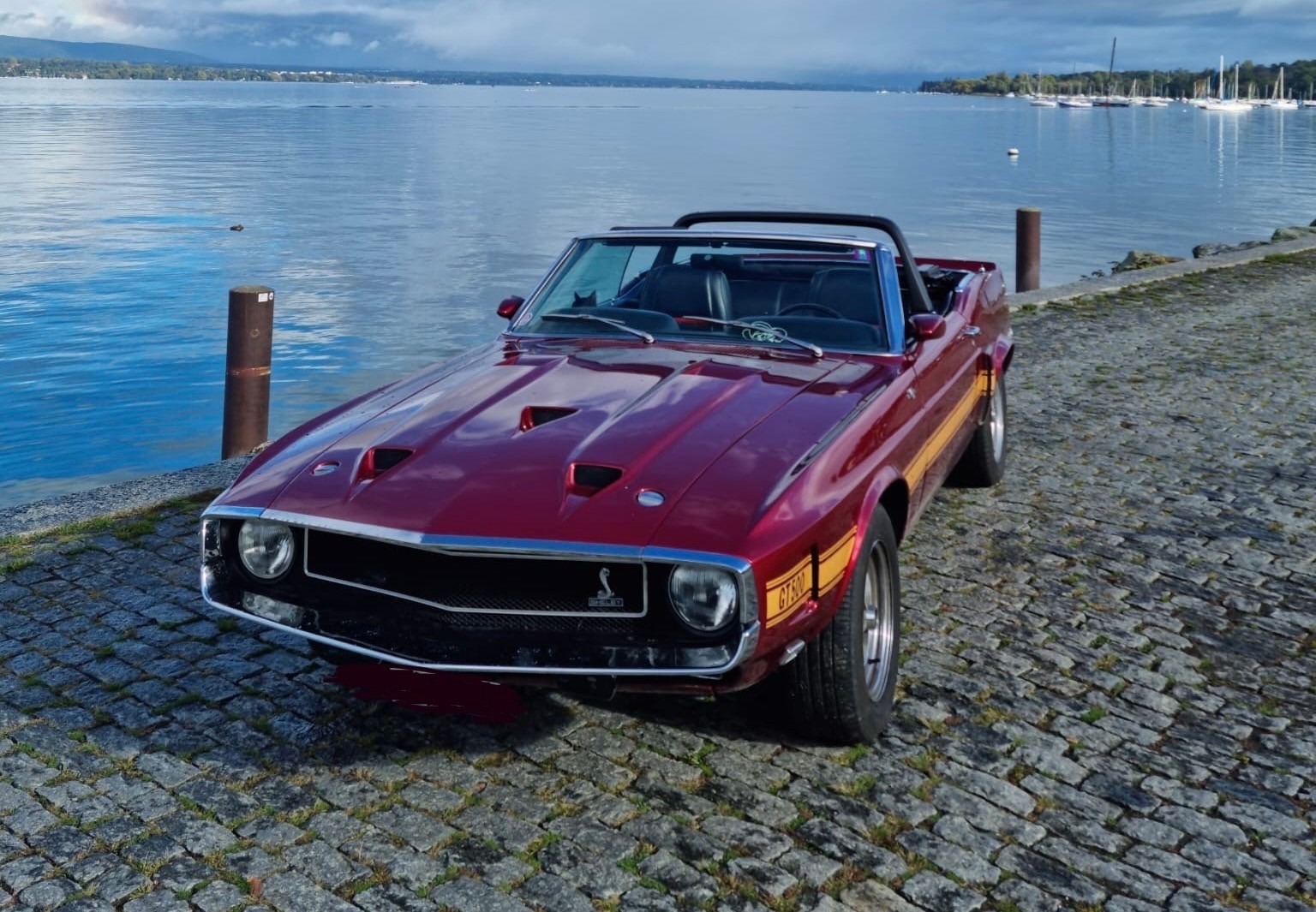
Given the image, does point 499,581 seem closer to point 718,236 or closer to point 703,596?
point 703,596

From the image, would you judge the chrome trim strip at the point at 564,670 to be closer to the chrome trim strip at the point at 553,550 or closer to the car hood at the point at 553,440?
the chrome trim strip at the point at 553,550

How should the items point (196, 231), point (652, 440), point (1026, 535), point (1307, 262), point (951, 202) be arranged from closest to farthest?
1. point (652, 440)
2. point (1026, 535)
3. point (1307, 262)
4. point (196, 231)
5. point (951, 202)

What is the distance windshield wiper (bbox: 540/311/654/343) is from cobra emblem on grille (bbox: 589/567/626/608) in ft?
5.67

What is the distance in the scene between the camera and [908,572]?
5746 mm

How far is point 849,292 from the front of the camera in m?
5.40

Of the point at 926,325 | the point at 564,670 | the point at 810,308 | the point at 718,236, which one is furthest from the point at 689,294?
the point at 564,670

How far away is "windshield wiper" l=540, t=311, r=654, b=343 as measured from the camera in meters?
5.25

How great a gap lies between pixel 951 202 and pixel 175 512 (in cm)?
3232

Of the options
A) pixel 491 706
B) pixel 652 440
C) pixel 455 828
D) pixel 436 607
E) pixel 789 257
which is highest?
pixel 789 257

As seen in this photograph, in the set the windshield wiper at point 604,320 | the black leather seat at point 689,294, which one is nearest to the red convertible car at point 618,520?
the windshield wiper at point 604,320

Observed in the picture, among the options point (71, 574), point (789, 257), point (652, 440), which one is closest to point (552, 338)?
point (789, 257)

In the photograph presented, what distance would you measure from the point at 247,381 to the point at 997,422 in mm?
4287

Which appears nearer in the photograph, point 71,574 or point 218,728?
point 218,728

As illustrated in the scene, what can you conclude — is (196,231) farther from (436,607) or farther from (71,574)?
(436,607)
